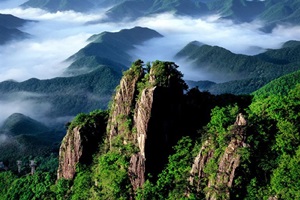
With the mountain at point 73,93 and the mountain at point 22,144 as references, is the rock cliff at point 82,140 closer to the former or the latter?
the mountain at point 22,144

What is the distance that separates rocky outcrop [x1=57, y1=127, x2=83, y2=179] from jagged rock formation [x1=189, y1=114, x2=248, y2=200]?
584 inches

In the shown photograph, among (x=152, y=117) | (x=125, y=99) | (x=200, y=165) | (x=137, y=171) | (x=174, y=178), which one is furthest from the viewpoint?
(x=125, y=99)

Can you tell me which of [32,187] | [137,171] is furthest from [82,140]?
[32,187]

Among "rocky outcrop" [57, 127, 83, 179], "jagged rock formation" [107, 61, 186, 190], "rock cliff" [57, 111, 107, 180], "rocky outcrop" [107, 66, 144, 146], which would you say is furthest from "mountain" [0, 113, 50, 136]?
"jagged rock formation" [107, 61, 186, 190]

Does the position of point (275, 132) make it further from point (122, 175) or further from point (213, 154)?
point (122, 175)

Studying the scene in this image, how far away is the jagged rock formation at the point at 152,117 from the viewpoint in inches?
1561

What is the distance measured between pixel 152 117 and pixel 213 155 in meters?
6.69

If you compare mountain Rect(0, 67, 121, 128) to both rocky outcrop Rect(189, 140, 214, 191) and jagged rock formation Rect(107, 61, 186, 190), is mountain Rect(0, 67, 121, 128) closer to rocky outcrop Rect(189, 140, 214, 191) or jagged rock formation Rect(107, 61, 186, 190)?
jagged rock formation Rect(107, 61, 186, 190)

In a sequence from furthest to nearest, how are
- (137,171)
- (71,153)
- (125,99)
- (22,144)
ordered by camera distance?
(22,144), (71,153), (125,99), (137,171)

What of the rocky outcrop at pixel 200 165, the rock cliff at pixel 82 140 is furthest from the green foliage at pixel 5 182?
the rocky outcrop at pixel 200 165

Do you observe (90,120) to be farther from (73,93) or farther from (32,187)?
(73,93)

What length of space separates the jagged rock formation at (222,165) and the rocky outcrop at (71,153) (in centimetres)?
1483

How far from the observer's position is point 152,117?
39.8m

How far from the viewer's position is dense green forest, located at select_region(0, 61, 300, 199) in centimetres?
3375
